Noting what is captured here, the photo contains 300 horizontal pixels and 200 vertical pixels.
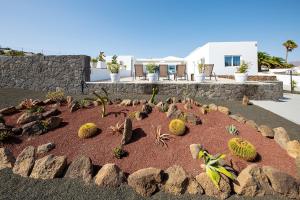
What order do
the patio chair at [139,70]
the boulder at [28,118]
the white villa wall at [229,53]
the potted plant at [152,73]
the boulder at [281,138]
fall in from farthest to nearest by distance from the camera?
the white villa wall at [229,53]
the patio chair at [139,70]
the potted plant at [152,73]
the boulder at [28,118]
the boulder at [281,138]

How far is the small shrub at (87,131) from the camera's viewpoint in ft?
15.6

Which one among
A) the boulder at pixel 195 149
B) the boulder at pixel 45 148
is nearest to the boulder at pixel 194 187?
the boulder at pixel 195 149

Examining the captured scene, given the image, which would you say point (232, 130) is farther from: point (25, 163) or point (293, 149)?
point (25, 163)

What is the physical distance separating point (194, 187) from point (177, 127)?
152cm

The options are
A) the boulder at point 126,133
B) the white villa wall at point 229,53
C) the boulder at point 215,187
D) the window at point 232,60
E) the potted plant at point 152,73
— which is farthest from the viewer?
the window at point 232,60

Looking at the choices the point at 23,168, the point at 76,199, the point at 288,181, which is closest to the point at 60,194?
the point at 76,199

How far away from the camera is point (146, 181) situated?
3.37 meters

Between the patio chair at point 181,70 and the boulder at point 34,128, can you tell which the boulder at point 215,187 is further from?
the patio chair at point 181,70

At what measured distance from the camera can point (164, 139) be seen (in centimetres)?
460

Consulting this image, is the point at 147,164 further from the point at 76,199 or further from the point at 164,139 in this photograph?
the point at 76,199

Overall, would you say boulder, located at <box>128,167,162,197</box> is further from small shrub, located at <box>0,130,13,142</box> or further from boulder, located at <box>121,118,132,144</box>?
small shrub, located at <box>0,130,13,142</box>

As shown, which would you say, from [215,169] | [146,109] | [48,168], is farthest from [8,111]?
[215,169]

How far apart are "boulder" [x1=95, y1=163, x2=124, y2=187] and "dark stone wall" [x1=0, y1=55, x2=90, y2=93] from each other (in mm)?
9766

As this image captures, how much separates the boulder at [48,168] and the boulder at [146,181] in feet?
3.90
